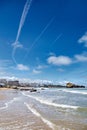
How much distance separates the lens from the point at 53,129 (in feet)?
38.4

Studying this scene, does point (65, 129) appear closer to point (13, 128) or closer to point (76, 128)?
point (76, 128)

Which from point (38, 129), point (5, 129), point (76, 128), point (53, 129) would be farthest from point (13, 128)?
point (76, 128)

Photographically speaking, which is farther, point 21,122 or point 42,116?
point 42,116

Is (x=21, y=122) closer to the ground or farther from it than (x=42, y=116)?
closer to the ground

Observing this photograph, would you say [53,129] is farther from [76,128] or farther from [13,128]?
[13,128]

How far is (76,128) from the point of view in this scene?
480 inches

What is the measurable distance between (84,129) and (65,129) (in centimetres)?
114

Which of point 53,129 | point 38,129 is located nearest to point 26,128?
point 38,129

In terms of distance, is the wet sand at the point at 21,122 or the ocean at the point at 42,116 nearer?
the wet sand at the point at 21,122

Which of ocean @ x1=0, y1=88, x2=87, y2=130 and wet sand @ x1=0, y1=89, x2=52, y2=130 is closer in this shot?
wet sand @ x1=0, y1=89, x2=52, y2=130

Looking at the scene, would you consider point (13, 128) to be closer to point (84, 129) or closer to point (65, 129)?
point (65, 129)

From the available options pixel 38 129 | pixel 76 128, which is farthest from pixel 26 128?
pixel 76 128

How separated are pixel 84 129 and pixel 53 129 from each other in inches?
70.7

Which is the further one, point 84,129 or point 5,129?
point 84,129
